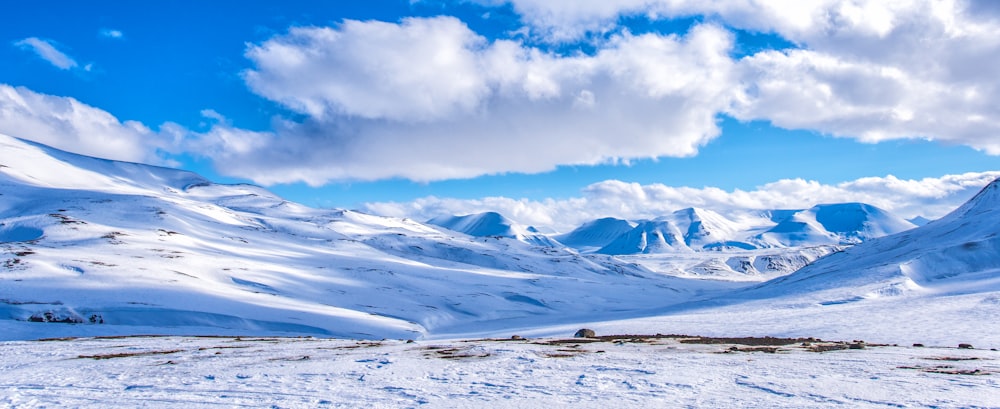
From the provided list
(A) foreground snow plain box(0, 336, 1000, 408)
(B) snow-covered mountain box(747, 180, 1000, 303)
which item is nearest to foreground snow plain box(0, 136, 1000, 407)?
(A) foreground snow plain box(0, 336, 1000, 408)

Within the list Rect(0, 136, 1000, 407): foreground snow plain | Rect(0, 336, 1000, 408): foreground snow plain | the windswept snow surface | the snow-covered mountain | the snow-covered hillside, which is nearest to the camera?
Rect(0, 336, 1000, 408): foreground snow plain

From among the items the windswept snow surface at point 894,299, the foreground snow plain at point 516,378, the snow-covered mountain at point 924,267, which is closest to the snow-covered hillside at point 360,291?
the windswept snow surface at point 894,299

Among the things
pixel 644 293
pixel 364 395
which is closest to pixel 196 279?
pixel 364 395

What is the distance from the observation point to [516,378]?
73.3 feet

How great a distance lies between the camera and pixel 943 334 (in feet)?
141

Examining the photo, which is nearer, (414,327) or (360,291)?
(414,327)

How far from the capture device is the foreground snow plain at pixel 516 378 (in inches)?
727

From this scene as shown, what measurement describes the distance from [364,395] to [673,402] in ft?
31.3

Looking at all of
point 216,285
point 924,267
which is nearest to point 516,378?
point 216,285

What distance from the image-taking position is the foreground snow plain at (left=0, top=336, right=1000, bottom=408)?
18.5 metres

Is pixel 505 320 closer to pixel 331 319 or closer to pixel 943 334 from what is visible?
pixel 331 319

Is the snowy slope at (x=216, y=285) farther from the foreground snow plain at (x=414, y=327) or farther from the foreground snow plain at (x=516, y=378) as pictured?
the foreground snow plain at (x=516, y=378)

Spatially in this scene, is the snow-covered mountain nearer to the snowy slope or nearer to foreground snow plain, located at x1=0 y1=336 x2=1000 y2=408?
the snowy slope

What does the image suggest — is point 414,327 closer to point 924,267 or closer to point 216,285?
point 216,285
